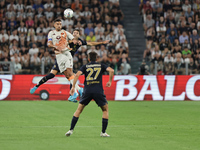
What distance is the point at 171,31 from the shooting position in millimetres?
29000

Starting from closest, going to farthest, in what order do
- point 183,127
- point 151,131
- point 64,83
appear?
point 151,131, point 183,127, point 64,83

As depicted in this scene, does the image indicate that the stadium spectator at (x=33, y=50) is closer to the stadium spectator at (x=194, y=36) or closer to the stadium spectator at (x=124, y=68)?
the stadium spectator at (x=124, y=68)

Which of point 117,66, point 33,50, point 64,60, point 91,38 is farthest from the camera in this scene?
point 91,38

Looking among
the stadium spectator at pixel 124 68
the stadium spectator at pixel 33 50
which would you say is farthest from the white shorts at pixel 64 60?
the stadium spectator at pixel 33 50

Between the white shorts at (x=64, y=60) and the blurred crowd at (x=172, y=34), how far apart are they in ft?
35.6

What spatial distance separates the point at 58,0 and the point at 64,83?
27.2 feet

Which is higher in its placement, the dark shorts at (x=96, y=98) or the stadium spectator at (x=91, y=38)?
the stadium spectator at (x=91, y=38)

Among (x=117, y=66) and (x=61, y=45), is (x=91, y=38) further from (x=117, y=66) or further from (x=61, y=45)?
(x=61, y=45)

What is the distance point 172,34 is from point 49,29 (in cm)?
800

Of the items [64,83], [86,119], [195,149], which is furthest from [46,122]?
[64,83]

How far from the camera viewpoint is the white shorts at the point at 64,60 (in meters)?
15.2

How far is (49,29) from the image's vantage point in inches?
1096

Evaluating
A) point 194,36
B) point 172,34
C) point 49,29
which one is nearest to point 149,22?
point 172,34

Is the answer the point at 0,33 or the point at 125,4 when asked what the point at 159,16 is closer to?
the point at 125,4
